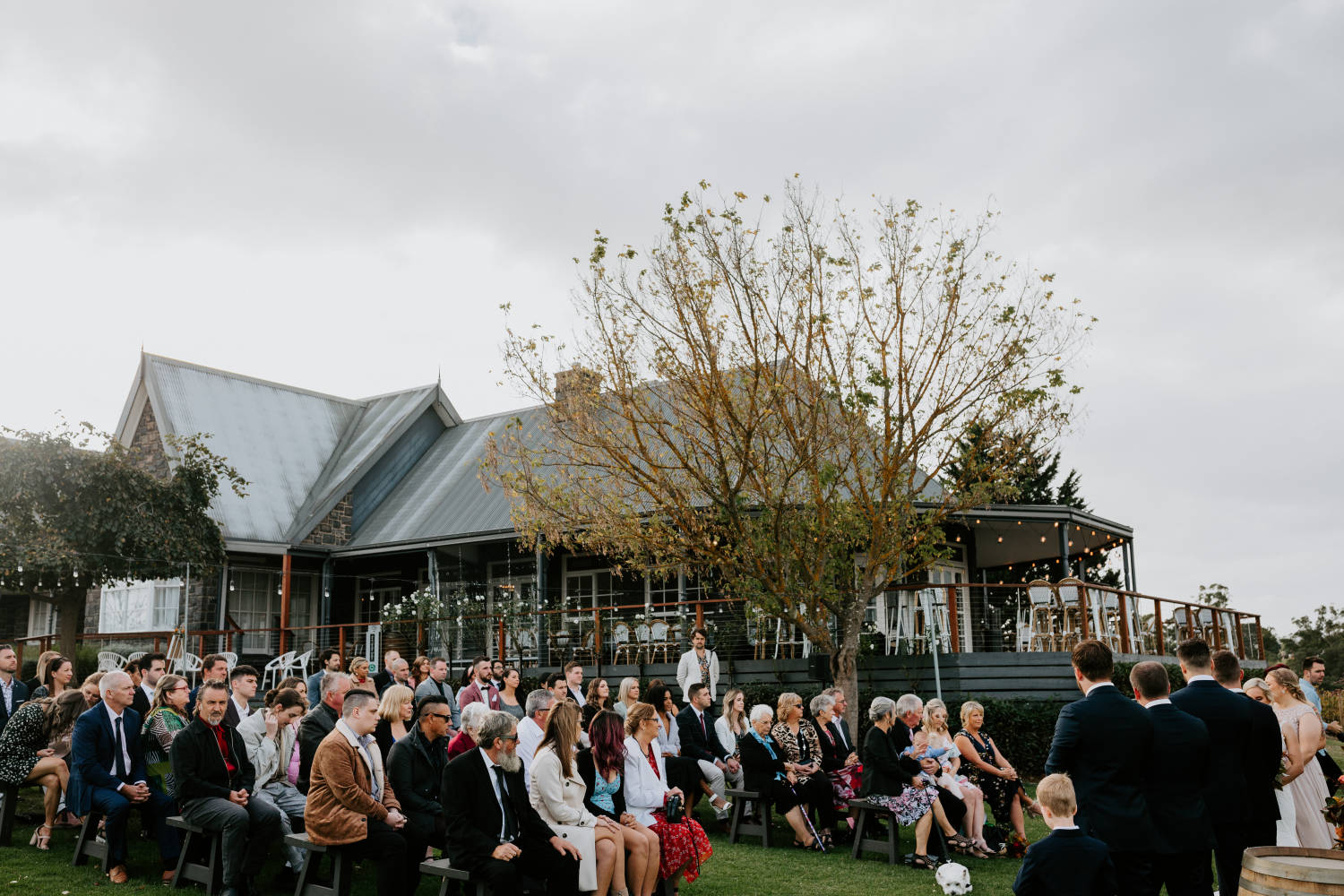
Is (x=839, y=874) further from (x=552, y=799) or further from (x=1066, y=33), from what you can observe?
(x=1066, y=33)

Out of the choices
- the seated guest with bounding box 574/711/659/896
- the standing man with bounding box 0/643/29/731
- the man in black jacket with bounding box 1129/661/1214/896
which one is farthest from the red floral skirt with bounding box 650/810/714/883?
the standing man with bounding box 0/643/29/731

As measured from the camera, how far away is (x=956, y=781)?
9.27m

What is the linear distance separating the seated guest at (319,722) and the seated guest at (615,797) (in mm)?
1945

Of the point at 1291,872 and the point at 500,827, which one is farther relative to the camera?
the point at 500,827

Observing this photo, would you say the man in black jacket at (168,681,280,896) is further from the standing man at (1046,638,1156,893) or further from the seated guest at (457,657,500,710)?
the standing man at (1046,638,1156,893)

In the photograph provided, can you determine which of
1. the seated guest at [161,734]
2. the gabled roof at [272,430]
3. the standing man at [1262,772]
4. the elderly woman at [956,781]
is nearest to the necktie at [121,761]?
the seated guest at [161,734]

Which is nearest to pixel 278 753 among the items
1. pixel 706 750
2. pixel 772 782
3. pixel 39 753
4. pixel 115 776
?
pixel 115 776

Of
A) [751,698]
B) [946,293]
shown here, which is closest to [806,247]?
[946,293]

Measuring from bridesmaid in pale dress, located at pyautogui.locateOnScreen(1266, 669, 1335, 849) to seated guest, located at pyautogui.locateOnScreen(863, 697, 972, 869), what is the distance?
2.64 metres

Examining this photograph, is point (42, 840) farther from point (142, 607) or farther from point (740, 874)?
point (142, 607)

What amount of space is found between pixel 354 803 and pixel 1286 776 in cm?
595

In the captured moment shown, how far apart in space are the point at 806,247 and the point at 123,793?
9205 millimetres

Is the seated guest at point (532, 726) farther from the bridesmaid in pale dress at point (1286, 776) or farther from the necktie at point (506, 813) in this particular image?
the bridesmaid in pale dress at point (1286, 776)

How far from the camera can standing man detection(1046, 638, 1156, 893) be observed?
16.5 ft
